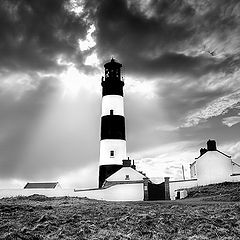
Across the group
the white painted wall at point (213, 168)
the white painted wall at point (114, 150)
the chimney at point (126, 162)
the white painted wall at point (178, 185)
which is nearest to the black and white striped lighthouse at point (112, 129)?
the white painted wall at point (114, 150)

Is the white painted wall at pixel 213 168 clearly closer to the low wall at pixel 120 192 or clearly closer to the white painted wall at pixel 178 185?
the white painted wall at pixel 178 185

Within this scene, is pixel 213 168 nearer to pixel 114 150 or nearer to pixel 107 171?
pixel 114 150

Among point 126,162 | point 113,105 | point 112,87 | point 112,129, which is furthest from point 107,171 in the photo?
point 112,87

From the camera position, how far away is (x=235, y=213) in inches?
650

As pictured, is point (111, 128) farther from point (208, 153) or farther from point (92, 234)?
point (92, 234)

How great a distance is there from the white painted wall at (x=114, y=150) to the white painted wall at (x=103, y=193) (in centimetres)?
601

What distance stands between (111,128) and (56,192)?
11030 millimetres

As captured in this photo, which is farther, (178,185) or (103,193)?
(178,185)

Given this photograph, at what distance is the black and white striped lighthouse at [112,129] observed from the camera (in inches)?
1741

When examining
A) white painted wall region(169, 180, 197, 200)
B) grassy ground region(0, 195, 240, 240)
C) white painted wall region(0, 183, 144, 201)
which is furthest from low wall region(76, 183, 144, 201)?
grassy ground region(0, 195, 240, 240)

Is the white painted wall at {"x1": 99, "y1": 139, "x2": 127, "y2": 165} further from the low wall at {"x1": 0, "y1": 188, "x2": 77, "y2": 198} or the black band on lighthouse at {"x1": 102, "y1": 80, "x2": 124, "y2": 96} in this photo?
the low wall at {"x1": 0, "y1": 188, "x2": 77, "y2": 198}

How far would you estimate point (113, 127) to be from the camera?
45.0 metres

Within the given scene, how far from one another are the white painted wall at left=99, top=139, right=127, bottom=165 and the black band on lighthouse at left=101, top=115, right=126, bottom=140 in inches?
24.3

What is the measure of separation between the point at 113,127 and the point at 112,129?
300 millimetres
